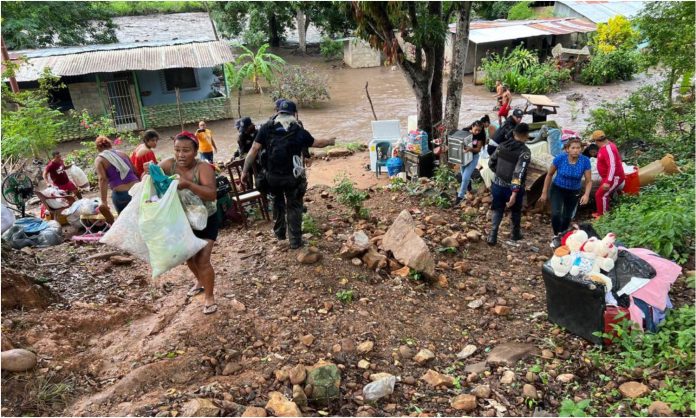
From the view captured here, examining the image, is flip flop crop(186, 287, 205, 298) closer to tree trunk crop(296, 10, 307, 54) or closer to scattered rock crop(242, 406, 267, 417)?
scattered rock crop(242, 406, 267, 417)

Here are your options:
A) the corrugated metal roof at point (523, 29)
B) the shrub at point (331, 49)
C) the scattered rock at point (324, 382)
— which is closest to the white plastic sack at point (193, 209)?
the scattered rock at point (324, 382)

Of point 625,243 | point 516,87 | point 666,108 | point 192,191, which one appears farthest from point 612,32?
point 192,191

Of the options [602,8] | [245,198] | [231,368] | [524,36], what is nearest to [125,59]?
[245,198]

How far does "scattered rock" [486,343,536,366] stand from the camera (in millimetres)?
3398

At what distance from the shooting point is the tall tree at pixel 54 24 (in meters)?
17.4

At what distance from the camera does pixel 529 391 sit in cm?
302

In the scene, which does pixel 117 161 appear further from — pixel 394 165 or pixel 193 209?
pixel 394 165

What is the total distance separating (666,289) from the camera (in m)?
3.50

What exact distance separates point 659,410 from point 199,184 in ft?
11.4

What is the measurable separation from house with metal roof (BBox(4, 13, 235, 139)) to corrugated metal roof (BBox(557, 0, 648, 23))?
668 inches

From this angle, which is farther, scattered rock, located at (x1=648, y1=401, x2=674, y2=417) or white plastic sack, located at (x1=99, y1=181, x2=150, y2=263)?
white plastic sack, located at (x1=99, y1=181, x2=150, y2=263)

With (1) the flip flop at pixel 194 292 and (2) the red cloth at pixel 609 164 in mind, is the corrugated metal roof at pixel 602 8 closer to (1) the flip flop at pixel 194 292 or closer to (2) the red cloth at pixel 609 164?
(2) the red cloth at pixel 609 164

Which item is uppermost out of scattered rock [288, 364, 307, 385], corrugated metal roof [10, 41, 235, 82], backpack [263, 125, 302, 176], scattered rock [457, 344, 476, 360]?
corrugated metal roof [10, 41, 235, 82]

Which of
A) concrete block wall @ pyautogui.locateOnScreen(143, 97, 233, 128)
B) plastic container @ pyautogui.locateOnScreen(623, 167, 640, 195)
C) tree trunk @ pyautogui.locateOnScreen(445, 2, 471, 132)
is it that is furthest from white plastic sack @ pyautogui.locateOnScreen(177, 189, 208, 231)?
concrete block wall @ pyautogui.locateOnScreen(143, 97, 233, 128)
